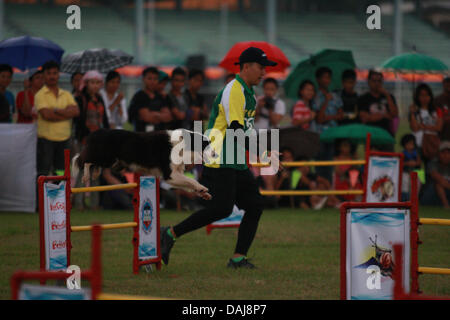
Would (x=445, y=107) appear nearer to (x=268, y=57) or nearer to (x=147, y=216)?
(x=268, y=57)

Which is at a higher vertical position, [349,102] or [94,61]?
[94,61]

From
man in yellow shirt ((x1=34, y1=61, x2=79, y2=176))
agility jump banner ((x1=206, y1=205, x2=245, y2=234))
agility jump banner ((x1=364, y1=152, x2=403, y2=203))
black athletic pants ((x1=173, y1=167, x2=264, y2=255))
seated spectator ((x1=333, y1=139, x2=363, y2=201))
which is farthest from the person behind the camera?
seated spectator ((x1=333, y1=139, x2=363, y2=201))

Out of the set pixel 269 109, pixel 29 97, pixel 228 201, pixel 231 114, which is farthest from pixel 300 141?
pixel 231 114

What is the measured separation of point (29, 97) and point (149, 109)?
1810 mm

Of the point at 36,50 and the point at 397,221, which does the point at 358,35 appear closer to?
the point at 36,50

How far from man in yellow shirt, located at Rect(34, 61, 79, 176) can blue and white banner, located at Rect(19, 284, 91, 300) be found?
7.65m

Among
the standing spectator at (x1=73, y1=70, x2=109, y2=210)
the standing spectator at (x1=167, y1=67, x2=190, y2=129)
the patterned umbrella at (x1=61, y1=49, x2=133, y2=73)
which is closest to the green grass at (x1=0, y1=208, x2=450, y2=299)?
the standing spectator at (x1=73, y1=70, x2=109, y2=210)

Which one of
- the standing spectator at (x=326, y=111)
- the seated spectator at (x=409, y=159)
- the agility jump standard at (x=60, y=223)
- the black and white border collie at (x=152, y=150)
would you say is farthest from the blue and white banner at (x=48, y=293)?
the seated spectator at (x=409, y=159)

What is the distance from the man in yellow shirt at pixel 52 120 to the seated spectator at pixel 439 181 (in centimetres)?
594

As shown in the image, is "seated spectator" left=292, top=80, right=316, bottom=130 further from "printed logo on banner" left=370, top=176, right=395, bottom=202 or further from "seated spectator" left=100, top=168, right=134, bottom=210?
"seated spectator" left=100, top=168, right=134, bottom=210

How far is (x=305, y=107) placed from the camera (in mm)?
12914

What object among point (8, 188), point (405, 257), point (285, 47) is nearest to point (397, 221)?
point (405, 257)

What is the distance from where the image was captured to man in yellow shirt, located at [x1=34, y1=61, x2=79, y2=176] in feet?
36.8

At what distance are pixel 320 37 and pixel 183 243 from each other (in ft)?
126
